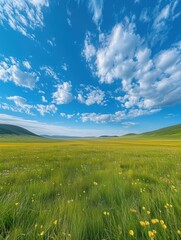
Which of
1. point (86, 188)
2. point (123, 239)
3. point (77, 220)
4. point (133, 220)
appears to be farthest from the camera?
point (86, 188)

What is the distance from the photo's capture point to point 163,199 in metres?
2.36

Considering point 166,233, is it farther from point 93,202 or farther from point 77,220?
point 93,202

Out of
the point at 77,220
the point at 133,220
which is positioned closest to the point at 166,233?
the point at 133,220

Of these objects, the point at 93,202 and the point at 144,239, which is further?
the point at 93,202

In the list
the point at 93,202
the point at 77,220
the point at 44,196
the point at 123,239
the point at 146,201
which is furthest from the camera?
the point at 44,196

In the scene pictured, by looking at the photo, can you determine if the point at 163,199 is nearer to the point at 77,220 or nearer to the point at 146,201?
the point at 146,201

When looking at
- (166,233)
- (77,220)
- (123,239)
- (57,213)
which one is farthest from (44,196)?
(166,233)

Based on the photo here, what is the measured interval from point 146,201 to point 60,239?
68.4 inches

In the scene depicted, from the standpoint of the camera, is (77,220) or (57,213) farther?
(57,213)

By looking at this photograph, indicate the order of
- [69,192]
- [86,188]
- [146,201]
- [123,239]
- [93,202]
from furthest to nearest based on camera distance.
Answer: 1. [86,188]
2. [69,192]
3. [93,202]
4. [146,201]
5. [123,239]

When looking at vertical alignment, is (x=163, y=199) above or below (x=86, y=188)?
above

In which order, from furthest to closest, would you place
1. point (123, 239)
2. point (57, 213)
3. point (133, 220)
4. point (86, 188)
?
point (86, 188), point (57, 213), point (133, 220), point (123, 239)

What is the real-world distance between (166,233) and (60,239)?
1388mm

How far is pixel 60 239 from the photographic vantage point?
5.17 feet
